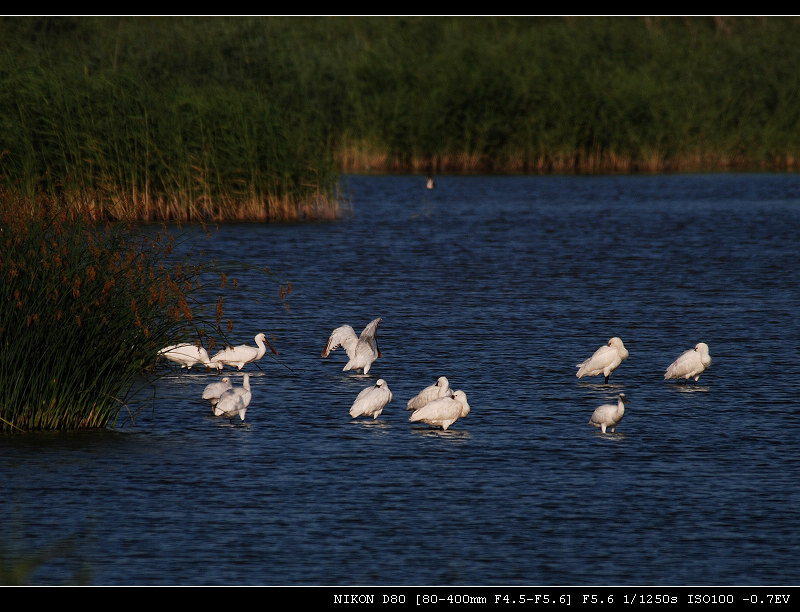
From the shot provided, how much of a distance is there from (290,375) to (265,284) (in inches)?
351

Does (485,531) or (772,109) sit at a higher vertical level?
(772,109)

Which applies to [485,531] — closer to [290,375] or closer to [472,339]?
[290,375]

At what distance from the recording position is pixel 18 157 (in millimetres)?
26719

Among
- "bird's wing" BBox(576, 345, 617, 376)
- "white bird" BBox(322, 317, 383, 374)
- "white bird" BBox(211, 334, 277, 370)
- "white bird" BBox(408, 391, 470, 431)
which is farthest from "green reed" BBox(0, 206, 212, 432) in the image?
"bird's wing" BBox(576, 345, 617, 376)

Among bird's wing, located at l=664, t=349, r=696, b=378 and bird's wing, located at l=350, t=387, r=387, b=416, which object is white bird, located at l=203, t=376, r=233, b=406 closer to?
bird's wing, located at l=350, t=387, r=387, b=416

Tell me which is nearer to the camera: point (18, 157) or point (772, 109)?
point (18, 157)

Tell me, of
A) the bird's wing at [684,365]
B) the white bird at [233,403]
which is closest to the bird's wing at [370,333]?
the white bird at [233,403]

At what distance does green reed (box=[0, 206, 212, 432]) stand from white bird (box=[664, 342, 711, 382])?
5582 millimetres

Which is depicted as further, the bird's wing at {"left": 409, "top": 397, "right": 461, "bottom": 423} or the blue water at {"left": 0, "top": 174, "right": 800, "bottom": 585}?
the bird's wing at {"left": 409, "top": 397, "right": 461, "bottom": 423}

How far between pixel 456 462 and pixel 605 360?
3.83m

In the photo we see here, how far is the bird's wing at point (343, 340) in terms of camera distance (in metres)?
15.7

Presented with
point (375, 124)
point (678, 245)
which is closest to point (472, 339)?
point (678, 245)

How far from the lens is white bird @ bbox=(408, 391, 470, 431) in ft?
40.1

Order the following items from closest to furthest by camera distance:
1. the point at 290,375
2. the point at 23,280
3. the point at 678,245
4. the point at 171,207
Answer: the point at 23,280 → the point at 290,375 → the point at 171,207 → the point at 678,245
